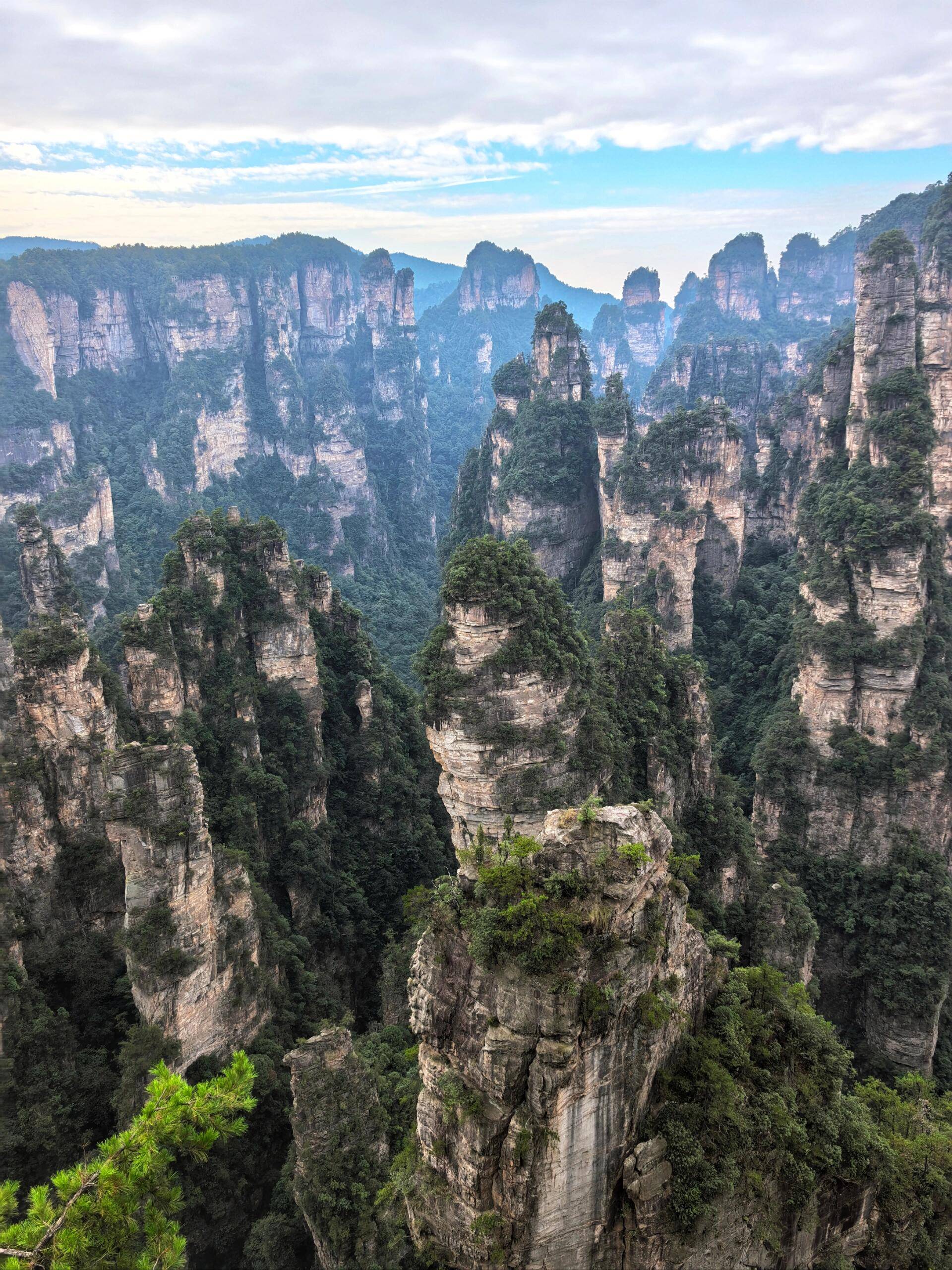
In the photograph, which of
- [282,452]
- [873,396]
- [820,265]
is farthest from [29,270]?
[820,265]

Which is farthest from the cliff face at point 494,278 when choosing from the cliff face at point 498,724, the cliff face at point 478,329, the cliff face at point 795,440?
the cliff face at point 498,724

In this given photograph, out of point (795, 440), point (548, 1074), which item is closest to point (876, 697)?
point (548, 1074)

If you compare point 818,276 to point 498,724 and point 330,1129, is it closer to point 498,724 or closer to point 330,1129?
point 498,724

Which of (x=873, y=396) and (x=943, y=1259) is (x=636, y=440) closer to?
(x=873, y=396)

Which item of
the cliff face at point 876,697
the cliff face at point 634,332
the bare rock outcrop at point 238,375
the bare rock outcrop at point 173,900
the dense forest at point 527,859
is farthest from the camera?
the cliff face at point 634,332

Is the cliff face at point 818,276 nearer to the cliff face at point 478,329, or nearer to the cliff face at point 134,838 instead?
the cliff face at point 478,329

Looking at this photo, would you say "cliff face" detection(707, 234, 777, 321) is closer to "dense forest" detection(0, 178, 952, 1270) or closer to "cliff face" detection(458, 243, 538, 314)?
"cliff face" detection(458, 243, 538, 314)
